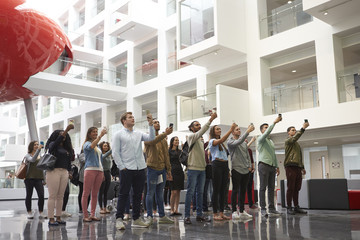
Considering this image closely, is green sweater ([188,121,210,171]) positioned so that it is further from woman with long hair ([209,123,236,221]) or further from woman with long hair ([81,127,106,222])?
woman with long hair ([81,127,106,222])

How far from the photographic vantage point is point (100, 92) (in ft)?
65.3

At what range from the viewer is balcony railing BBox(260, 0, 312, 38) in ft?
40.7

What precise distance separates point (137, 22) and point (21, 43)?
14843 mm

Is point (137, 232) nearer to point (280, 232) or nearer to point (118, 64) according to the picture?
point (280, 232)

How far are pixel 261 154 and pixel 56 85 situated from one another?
45.9 ft

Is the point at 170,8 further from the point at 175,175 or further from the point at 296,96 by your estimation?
the point at 175,175

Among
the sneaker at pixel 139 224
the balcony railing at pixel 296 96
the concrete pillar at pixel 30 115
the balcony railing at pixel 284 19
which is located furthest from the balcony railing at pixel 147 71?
the sneaker at pixel 139 224

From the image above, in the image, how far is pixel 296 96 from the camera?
11.9 metres

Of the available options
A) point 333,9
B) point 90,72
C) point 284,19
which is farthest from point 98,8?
point 333,9

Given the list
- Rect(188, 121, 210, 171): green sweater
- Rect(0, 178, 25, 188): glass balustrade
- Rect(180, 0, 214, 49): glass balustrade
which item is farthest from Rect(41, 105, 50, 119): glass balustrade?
Rect(188, 121, 210, 171): green sweater

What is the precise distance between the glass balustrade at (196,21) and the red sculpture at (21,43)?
30.8ft

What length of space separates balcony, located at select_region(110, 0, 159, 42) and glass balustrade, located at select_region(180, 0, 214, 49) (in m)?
4.62

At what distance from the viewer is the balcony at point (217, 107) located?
1270cm

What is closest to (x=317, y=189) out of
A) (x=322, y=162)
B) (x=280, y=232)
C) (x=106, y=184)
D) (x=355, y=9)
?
(x=280, y=232)
